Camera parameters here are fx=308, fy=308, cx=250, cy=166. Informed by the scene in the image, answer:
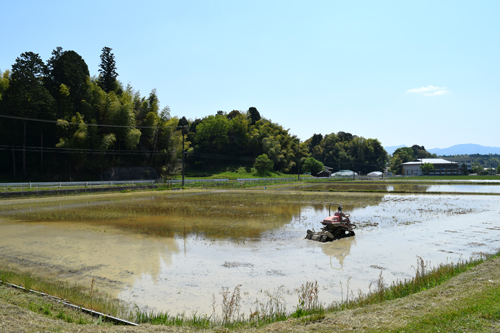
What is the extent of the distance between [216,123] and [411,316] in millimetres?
69678

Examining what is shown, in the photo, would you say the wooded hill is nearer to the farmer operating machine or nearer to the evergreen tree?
the evergreen tree

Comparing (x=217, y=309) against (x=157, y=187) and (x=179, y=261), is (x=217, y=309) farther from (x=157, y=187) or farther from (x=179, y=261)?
(x=157, y=187)

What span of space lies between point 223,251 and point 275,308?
416 centimetres

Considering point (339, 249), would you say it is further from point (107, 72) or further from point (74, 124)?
point (107, 72)

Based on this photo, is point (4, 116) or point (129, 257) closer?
point (129, 257)

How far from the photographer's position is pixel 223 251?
Answer: 376 inches

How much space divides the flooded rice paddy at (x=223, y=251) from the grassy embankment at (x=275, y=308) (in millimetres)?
317

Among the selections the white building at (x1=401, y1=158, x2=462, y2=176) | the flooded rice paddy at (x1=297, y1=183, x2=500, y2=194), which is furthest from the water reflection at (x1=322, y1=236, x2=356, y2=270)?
the white building at (x1=401, y1=158, x2=462, y2=176)

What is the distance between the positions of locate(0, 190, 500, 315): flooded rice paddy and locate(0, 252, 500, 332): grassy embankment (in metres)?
0.32

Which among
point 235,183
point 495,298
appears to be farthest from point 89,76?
point 495,298

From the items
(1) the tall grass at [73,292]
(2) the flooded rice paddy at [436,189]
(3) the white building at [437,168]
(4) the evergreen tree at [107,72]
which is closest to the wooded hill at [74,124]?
(4) the evergreen tree at [107,72]

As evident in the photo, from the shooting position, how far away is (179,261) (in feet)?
27.9

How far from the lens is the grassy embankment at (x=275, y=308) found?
422cm

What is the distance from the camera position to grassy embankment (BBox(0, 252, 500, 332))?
13.9 feet
